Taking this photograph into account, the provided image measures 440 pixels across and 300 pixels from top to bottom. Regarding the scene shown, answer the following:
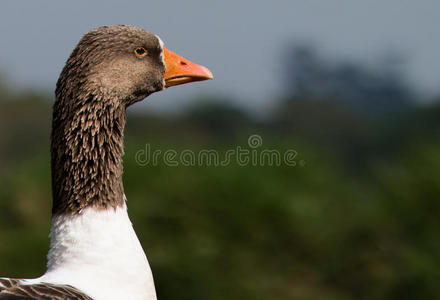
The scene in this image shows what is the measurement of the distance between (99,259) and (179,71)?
4.71 feet

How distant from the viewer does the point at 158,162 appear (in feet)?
42.8

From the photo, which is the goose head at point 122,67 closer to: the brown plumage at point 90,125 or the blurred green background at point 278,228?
the brown plumage at point 90,125

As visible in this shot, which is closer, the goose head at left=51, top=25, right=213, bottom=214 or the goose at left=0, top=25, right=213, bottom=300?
the goose at left=0, top=25, right=213, bottom=300

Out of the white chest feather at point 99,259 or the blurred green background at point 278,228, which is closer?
the white chest feather at point 99,259

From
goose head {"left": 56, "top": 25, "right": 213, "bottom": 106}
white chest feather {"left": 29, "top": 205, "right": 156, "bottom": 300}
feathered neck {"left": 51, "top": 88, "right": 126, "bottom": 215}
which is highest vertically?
goose head {"left": 56, "top": 25, "right": 213, "bottom": 106}

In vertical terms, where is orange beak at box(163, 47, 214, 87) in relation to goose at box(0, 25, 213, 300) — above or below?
above

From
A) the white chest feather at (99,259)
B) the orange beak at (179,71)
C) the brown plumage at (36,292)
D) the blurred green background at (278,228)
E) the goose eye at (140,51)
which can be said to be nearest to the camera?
the brown plumage at (36,292)

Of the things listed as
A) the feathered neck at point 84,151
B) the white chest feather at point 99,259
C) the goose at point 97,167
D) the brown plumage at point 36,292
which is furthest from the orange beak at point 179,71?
the brown plumage at point 36,292

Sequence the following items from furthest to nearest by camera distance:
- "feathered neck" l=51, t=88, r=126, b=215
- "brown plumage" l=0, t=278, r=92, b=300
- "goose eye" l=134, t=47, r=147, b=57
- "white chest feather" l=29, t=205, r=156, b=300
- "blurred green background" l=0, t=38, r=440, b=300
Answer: "blurred green background" l=0, t=38, r=440, b=300, "goose eye" l=134, t=47, r=147, b=57, "feathered neck" l=51, t=88, r=126, b=215, "white chest feather" l=29, t=205, r=156, b=300, "brown plumage" l=0, t=278, r=92, b=300

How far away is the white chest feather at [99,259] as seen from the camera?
362 cm

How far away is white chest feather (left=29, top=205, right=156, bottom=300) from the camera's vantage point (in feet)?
11.9

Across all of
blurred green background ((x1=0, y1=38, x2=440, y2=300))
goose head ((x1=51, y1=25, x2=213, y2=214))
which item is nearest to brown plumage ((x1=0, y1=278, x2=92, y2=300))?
goose head ((x1=51, y1=25, x2=213, y2=214))

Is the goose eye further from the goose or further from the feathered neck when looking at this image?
the feathered neck

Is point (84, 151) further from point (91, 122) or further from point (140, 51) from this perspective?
point (140, 51)
